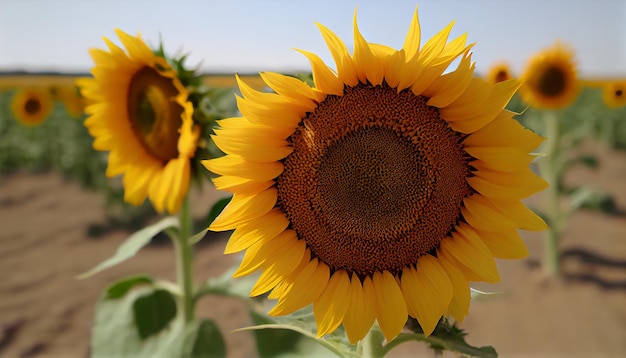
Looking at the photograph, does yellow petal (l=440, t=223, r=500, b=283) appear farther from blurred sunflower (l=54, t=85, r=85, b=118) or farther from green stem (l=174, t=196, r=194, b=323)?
blurred sunflower (l=54, t=85, r=85, b=118)

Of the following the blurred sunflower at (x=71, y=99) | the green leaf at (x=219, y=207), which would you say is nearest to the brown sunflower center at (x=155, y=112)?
the green leaf at (x=219, y=207)

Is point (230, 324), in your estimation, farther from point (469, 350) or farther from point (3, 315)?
point (469, 350)

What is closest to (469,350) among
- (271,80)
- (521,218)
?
(521,218)

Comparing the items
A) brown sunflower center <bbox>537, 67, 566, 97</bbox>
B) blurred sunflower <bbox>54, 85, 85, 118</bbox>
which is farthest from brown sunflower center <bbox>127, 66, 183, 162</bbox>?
blurred sunflower <bbox>54, 85, 85, 118</bbox>

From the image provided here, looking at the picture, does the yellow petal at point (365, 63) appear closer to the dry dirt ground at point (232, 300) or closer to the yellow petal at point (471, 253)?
the yellow petal at point (471, 253)

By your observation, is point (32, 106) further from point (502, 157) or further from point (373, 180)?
point (502, 157)
